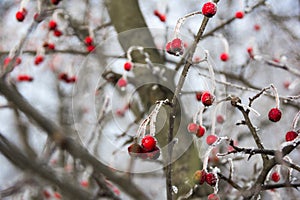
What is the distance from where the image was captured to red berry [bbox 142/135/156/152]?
1.22m

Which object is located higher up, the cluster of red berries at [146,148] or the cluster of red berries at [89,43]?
the cluster of red berries at [146,148]

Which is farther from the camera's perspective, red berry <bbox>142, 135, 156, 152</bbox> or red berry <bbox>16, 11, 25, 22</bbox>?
red berry <bbox>16, 11, 25, 22</bbox>

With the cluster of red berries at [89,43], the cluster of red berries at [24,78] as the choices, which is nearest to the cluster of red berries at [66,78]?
the cluster of red berries at [89,43]

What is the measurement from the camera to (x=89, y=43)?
2.86 meters

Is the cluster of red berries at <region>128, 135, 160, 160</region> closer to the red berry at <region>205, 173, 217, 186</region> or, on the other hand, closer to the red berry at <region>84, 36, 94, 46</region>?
the red berry at <region>205, 173, 217, 186</region>

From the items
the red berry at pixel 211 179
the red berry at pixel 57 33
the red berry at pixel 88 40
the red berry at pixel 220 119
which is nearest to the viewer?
the red berry at pixel 211 179

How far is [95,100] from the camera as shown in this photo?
3025mm

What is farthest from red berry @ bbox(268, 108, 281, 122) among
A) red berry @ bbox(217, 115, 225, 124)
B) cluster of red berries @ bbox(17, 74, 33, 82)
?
cluster of red berries @ bbox(17, 74, 33, 82)

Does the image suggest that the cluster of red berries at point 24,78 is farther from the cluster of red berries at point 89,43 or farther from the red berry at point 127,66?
the red berry at point 127,66

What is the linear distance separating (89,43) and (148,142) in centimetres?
173

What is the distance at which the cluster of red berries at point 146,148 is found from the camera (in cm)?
123

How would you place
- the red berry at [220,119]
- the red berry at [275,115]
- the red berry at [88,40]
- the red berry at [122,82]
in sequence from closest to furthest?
the red berry at [275,115] < the red berry at [220,119] < the red berry at [122,82] < the red berry at [88,40]

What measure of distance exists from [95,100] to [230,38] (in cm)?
132

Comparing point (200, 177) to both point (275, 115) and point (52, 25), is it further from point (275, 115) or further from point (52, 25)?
point (52, 25)
